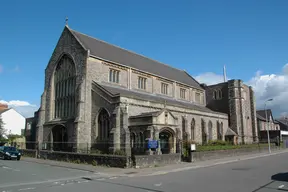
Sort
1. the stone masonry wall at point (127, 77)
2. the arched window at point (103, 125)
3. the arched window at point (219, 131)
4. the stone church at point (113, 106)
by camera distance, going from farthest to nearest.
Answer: the arched window at point (219, 131)
the stone masonry wall at point (127, 77)
the arched window at point (103, 125)
the stone church at point (113, 106)

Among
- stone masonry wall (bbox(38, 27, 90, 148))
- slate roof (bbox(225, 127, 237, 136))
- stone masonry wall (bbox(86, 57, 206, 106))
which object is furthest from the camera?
slate roof (bbox(225, 127, 237, 136))

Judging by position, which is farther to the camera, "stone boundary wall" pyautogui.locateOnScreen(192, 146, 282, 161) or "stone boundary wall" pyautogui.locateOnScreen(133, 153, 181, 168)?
"stone boundary wall" pyautogui.locateOnScreen(192, 146, 282, 161)

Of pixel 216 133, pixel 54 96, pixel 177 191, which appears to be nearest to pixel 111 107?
pixel 54 96

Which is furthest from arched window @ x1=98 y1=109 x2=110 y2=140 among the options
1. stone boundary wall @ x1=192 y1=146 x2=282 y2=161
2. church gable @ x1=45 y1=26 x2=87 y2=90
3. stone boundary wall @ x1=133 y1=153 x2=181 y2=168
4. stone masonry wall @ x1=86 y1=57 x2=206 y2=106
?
stone boundary wall @ x1=192 y1=146 x2=282 y2=161

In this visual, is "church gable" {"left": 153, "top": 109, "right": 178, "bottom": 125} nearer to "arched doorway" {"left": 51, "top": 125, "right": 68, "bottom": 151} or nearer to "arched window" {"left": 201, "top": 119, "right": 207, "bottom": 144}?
"arched doorway" {"left": 51, "top": 125, "right": 68, "bottom": 151}

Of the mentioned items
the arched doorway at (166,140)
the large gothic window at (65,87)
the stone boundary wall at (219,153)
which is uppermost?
the large gothic window at (65,87)

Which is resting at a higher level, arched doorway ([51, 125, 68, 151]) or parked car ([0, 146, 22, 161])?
arched doorway ([51, 125, 68, 151])

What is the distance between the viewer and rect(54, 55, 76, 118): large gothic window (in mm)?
33844

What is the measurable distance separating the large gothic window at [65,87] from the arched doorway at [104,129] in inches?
183

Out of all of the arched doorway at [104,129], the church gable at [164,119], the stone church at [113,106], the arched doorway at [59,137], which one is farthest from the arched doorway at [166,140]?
the arched doorway at [59,137]

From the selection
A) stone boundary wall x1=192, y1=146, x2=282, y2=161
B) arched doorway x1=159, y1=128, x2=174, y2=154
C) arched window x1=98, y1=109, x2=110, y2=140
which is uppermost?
arched window x1=98, y1=109, x2=110, y2=140

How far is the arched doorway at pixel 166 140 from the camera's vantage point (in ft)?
91.0

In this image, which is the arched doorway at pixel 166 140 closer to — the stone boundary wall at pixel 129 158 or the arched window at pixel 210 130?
the stone boundary wall at pixel 129 158

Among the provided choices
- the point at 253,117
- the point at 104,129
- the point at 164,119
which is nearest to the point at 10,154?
the point at 104,129
